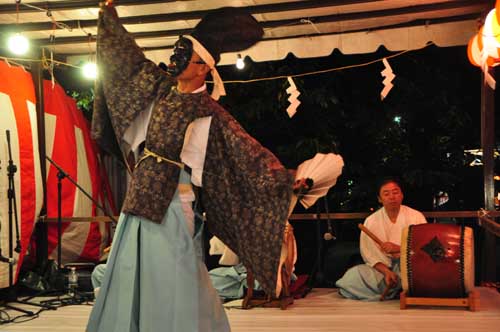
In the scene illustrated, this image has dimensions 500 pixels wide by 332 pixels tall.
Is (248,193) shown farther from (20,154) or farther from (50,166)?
(50,166)

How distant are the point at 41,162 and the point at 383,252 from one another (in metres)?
3.26

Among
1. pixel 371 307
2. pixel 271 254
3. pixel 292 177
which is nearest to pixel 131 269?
pixel 271 254

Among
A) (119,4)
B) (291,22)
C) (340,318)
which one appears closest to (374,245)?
(340,318)

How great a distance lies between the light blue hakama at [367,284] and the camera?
5500 millimetres

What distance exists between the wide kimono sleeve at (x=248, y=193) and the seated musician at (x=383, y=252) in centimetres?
252

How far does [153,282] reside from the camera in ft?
9.82

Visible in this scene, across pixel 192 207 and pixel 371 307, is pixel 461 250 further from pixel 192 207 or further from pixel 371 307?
pixel 192 207

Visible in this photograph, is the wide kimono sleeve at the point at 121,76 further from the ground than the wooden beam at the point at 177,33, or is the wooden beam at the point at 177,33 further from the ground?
the wooden beam at the point at 177,33

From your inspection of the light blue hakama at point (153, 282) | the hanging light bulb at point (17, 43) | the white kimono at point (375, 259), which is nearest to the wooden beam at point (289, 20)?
the hanging light bulb at point (17, 43)

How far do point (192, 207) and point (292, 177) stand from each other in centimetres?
54

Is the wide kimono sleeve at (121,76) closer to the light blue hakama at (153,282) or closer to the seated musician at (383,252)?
the light blue hakama at (153,282)

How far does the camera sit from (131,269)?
3008 mm

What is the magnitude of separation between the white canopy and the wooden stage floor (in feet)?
7.53

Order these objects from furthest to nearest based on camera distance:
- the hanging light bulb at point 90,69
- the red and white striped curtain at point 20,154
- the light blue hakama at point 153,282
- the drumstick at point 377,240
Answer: the hanging light bulb at point 90,69
the drumstick at point 377,240
the red and white striped curtain at point 20,154
the light blue hakama at point 153,282
